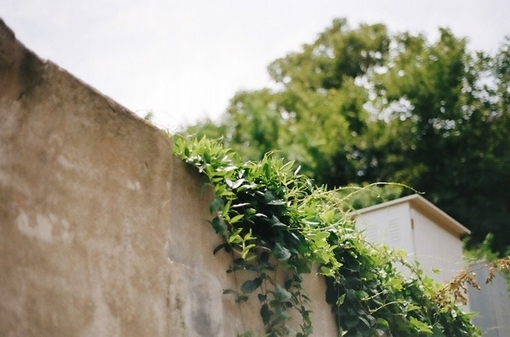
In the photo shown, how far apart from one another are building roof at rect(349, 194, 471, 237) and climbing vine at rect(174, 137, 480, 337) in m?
2.81

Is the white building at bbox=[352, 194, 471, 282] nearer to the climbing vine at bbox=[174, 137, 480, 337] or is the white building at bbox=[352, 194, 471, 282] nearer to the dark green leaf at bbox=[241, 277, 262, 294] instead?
the climbing vine at bbox=[174, 137, 480, 337]

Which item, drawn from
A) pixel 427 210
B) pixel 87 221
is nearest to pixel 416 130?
pixel 427 210

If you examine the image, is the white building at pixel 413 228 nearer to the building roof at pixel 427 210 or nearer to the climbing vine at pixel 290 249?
the building roof at pixel 427 210

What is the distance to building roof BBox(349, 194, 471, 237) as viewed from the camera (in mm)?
7250

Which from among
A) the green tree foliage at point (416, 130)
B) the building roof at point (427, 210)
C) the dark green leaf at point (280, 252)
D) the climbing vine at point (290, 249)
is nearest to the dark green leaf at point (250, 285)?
the climbing vine at point (290, 249)

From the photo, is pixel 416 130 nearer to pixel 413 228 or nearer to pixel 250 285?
pixel 413 228

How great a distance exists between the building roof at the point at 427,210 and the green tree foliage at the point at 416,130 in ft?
23.2

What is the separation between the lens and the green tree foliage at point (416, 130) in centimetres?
1505

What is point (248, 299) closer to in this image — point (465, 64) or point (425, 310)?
point (425, 310)

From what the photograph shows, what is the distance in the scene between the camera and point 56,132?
2.37 m

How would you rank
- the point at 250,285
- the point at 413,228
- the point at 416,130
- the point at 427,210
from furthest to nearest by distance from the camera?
the point at 416,130 → the point at 427,210 → the point at 413,228 → the point at 250,285

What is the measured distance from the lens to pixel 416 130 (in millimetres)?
16219

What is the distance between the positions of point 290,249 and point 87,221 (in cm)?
134

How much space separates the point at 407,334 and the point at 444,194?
38.0ft
